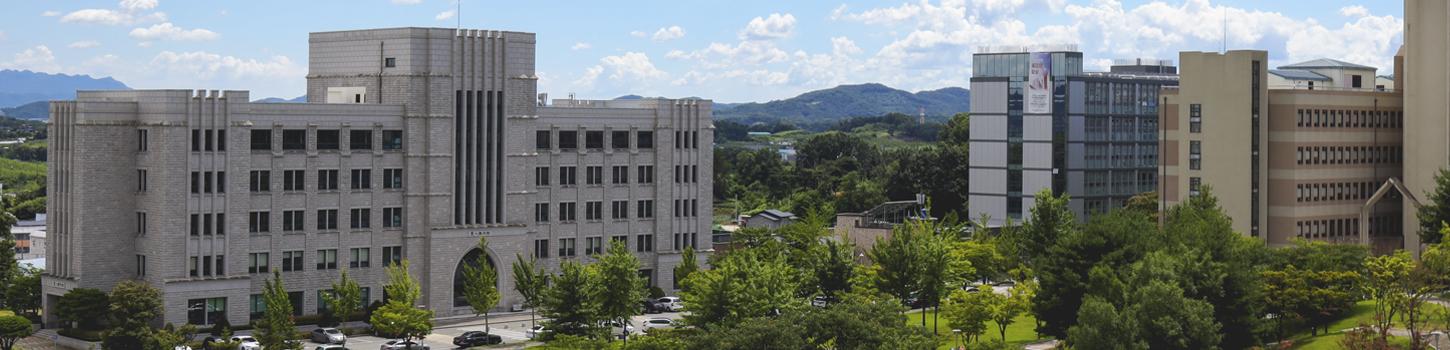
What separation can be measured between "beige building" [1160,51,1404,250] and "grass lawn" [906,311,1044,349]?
14.5 m

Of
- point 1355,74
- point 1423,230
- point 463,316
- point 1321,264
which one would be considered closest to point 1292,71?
point 1355,74

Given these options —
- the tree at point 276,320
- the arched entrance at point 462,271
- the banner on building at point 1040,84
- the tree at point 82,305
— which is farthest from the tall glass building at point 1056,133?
the tree at point 82,305

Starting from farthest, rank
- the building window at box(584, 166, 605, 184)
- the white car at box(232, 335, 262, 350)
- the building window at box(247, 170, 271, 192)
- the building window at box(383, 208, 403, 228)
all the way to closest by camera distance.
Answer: the building window at box(584, 166, 605, 184), the building window at box(383, 208, 403, 228), the building window at box(247, 170, 271, 192), the white car at box(232, 335, 262, 350)

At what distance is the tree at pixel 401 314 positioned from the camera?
78938 mm

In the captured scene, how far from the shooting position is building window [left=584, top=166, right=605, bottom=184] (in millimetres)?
98481

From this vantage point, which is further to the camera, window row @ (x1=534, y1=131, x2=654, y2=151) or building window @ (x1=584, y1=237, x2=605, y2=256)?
building window @ (x1=584, y1=237, x2=605, y2=256)

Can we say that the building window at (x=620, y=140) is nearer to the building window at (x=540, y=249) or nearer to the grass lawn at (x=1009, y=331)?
the building window at (x=540, y=249)

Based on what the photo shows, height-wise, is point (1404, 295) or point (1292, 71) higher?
point (1292, 71)

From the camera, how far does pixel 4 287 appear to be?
90.2m

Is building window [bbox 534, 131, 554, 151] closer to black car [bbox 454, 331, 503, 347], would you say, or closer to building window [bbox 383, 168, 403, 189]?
building window [bbox 383, 168, 403, 189]

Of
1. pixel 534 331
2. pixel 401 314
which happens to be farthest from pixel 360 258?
pixel 534 331

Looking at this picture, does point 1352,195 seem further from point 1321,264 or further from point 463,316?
Result: point 463,316

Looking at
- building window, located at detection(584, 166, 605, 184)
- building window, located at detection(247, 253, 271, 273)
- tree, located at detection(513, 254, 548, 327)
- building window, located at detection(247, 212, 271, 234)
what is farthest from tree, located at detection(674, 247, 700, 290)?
building window, located at detection(247, 212, 271, 234)

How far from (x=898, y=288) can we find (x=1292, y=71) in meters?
45.3
